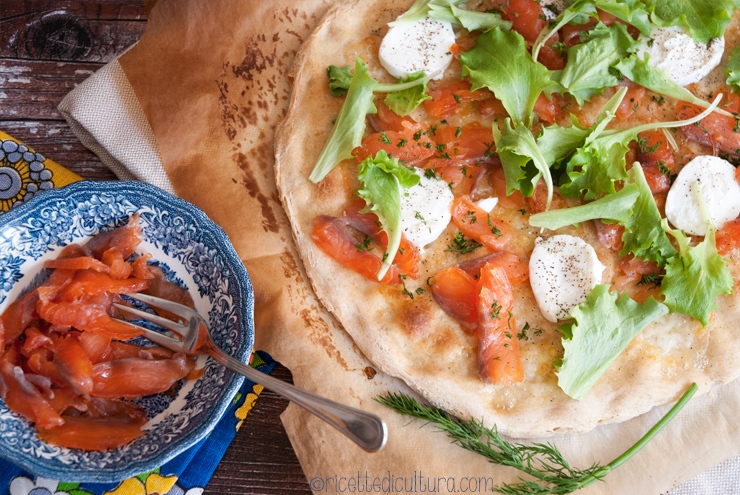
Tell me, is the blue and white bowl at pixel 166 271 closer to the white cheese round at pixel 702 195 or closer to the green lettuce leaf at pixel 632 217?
the green lettuce leaf at pixel 632 217

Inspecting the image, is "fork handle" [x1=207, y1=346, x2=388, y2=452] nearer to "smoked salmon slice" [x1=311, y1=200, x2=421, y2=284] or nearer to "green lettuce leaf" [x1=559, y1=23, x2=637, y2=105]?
"smoked salmon slice" [x1=311, y1=200, x2=421, y2=284]

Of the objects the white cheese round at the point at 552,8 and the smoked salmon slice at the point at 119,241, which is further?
the white cheese round at the point at 552,8

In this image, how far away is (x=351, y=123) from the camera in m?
3.84

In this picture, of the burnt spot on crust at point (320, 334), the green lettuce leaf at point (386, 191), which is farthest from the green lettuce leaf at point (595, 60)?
the burnt spot on crust at point (320, 334)

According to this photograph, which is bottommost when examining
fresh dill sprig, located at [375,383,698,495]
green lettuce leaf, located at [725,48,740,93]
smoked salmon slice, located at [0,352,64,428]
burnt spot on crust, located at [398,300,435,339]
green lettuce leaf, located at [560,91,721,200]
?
fresh dill sprig, located at [375,383,698,495]

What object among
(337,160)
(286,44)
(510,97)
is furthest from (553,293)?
(286,44)

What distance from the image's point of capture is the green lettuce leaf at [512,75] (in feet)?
12.8

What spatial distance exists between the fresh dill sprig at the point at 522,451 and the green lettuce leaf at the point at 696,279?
0.47m

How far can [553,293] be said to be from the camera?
12.7ft

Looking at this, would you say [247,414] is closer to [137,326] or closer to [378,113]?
[137,326]

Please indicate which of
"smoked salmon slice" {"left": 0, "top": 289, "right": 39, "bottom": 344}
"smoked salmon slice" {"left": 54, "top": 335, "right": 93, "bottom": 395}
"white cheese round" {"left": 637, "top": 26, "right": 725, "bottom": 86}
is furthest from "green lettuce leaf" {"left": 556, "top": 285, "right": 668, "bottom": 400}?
"smoked salmon slice" {"left": 0, "top": 289, "right": 39, "bottom": 344}

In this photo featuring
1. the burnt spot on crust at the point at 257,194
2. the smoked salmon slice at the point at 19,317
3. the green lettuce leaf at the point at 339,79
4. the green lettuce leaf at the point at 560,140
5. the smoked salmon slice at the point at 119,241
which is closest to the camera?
the smoked salmon slice at the point at 19,317

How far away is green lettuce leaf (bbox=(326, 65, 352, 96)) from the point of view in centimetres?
398

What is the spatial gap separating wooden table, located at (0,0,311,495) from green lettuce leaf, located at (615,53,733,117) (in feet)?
9.24
